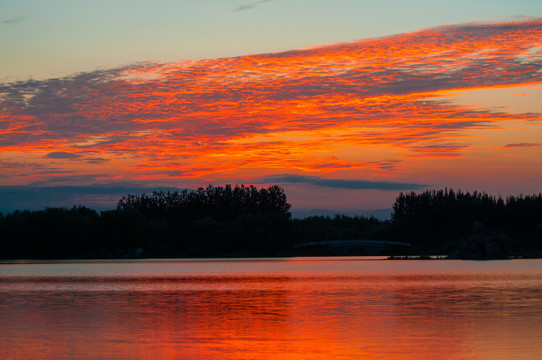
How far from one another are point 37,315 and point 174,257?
531ft

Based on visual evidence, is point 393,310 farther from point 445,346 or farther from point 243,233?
point 243,233

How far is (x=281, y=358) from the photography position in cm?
2442

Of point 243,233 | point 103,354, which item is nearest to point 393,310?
point 103,354

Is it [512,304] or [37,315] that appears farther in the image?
[512,304]

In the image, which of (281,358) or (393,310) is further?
(393,310)

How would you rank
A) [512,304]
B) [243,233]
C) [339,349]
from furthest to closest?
[243,233] → [512,304] → [339,349]

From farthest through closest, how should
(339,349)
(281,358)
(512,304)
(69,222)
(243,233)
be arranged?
1. (243,233)
2. (69,222)
3. (512,304)
4. (339,349)
5. (281,358)

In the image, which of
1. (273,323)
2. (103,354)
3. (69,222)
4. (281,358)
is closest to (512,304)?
(273,323)

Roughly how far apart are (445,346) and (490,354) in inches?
87.4

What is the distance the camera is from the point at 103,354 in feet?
83.5

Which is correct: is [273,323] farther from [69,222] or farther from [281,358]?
[69,222]

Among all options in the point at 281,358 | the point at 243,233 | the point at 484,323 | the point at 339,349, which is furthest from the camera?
the point at 243,233

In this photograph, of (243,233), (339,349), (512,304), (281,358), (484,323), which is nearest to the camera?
(281,358)

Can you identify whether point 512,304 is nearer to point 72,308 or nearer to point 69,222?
point 72,308
